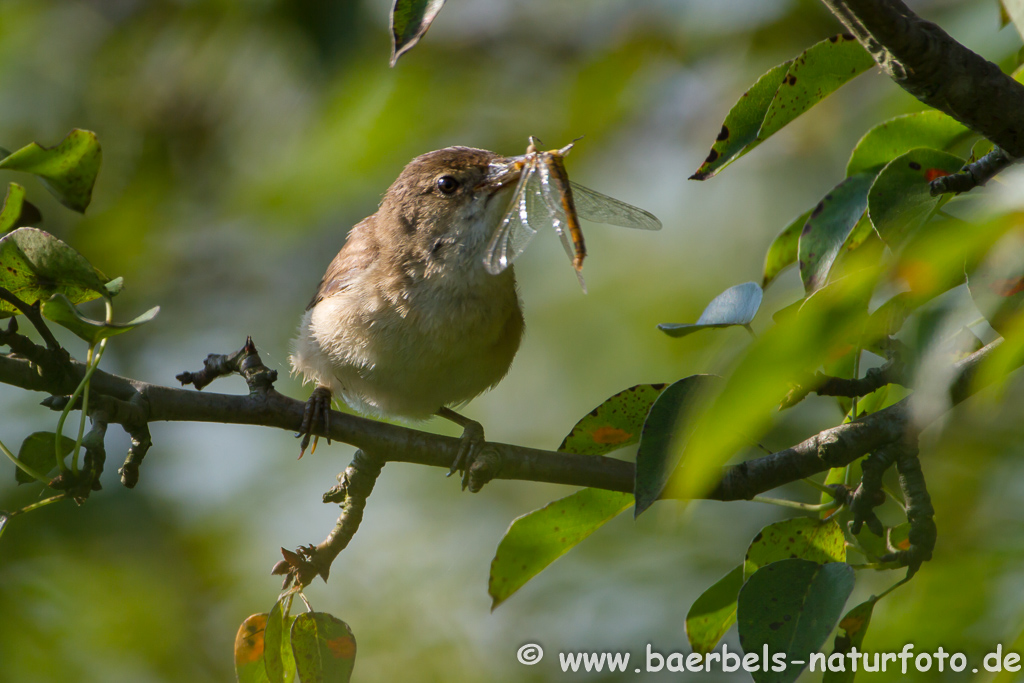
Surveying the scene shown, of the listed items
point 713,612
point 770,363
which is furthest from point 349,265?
point 770,363

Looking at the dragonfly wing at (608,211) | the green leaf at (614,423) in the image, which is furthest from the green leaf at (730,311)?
the dragonfly wing at (608,211)

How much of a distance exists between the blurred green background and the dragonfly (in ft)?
4.14

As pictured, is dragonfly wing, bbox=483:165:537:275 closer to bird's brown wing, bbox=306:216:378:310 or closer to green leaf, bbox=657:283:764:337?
bird's brown wing, bbox=306:216:378:310

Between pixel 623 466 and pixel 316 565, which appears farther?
pixel 316 565

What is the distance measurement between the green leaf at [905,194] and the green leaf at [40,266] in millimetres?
1546

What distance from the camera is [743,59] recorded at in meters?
4.98

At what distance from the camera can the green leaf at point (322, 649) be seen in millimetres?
2170

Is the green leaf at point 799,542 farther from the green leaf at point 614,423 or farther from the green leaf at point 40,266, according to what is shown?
the green leaf at point 40,266

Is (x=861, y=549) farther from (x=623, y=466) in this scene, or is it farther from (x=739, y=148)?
(x=739, y=148)

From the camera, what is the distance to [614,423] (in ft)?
7.25

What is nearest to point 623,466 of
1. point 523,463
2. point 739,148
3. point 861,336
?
point 523,463

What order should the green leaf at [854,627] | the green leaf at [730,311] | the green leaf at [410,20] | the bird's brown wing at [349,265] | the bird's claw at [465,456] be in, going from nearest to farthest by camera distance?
the green leaf at [410,20] → the green leaf at [854,627] → the green leaf at [730,311] → the bird's claw at [465,456] → the bird's brown wing at [349,265]

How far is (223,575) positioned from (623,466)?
4.13m

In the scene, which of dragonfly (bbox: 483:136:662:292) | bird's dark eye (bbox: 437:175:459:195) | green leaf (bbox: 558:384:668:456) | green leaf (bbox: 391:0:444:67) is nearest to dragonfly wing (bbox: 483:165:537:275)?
dragonfly (bbox: 483:136:662:292)
